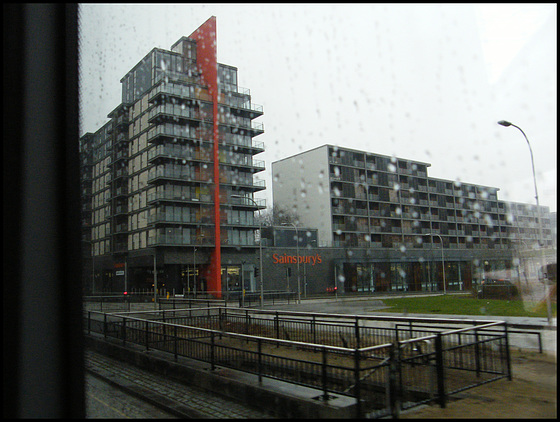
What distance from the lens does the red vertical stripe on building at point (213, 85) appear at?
613 cm

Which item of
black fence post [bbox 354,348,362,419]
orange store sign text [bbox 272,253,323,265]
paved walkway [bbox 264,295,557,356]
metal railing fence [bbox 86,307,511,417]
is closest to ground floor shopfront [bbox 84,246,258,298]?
orange store sign text [bbox 272,253,323,265]

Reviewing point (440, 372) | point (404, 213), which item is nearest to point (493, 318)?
point (404, 213)

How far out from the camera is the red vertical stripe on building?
613 centimetres

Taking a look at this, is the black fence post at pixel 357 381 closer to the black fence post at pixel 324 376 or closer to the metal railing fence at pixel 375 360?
the metal railing fence at pixel 375 360

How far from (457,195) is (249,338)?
2876 millimetres

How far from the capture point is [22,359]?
6.29 ft

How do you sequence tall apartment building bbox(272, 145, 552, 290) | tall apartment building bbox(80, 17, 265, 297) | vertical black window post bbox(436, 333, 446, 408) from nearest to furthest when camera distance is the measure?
tall apartment building bbox(272, 145, 552, 290) → vertical black window post bbox(436, 333, 446, 408) → tall apartment building bbox(80, 17, 265, 297)

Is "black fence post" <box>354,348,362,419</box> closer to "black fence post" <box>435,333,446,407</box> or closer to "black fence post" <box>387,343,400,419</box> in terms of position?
"black fence post" <box>387,343,400,419</box>

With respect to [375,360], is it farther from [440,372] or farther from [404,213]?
[404,213]

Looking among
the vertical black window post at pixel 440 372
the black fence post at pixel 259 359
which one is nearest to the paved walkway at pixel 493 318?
the vertical black window post at pixel 440 372

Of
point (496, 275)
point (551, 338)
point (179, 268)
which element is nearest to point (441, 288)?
point (496, 275)

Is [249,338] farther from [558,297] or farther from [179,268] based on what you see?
[179,268]

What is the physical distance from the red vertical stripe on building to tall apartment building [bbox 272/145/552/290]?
2414 mm

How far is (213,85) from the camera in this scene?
11.3 meters
